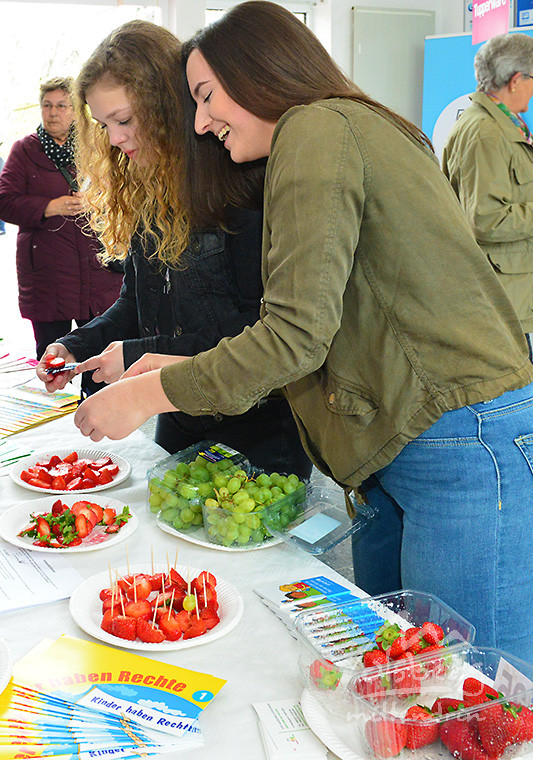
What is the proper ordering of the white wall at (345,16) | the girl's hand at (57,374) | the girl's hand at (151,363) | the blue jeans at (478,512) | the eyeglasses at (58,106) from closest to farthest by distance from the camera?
the blue jeans at (478,512) < the girl's hand at (151,363) < the girl's hand at (57,374) < the eyeglasses at (58,106) < the white wall at (345,16)

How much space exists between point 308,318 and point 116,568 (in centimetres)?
52

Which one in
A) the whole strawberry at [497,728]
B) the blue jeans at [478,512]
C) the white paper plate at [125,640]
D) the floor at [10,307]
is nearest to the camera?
the whole strawberry at [497,728]

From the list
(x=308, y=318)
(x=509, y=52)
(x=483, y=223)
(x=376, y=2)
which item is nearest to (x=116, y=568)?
(x=308, y=318)

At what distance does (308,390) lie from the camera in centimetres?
127

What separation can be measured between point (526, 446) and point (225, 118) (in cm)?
68

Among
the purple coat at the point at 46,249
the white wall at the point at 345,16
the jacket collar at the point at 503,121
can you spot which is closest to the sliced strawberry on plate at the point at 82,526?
the jacket collar at the point at 503,121

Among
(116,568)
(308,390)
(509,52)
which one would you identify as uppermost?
(509,52)

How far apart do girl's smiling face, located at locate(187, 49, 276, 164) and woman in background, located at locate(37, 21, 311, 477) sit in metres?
0.35

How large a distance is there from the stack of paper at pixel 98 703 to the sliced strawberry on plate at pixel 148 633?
0.03 meters

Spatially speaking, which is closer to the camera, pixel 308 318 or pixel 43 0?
pixel 308 318

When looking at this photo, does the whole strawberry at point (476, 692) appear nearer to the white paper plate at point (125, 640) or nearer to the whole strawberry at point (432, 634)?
the whole strawberry at point (432, 634)

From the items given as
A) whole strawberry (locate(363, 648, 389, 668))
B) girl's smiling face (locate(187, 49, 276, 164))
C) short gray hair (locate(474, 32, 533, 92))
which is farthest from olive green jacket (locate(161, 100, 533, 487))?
short gray hair (locate(474, 32, 533, 92))

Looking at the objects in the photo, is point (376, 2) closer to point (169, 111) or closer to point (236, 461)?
point (169, 111)

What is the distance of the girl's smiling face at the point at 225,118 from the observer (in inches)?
46.8
